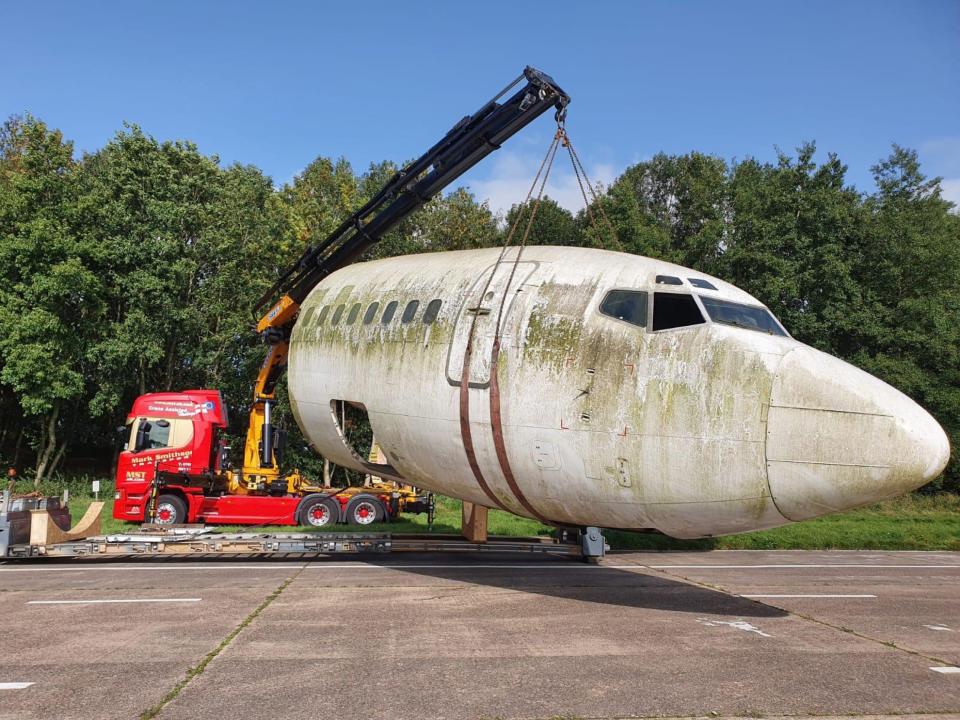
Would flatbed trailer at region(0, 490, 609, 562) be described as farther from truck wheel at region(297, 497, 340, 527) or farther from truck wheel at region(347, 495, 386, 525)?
truck wheel at region(347, 495, 386, 525)

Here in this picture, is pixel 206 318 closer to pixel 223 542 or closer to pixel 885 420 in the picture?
pixel 223 542

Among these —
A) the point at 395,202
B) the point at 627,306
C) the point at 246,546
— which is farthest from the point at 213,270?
the point at 627,306

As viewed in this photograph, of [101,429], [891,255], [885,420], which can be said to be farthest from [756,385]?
[101,429]

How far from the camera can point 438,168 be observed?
1488cm

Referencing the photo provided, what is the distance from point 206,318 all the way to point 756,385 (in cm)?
3143

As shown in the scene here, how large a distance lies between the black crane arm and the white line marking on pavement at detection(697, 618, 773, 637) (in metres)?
8.67

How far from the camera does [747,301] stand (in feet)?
28.1

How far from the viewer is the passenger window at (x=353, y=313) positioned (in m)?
10.6

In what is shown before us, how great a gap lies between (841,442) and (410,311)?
559cm

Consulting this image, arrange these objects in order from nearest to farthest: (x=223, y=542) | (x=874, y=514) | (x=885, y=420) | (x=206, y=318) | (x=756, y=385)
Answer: (x=885, y=420)
(x=756, y=385)
(x=223, y=542)
(x=874, y=514)
(x=206, y=318)

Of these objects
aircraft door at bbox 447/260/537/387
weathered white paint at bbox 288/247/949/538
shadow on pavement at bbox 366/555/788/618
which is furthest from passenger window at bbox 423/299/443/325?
shadow on pavement at bbox 366/555/788/618

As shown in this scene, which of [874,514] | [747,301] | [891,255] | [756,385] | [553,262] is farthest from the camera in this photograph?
[891,255]

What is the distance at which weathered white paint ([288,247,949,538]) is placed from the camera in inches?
280

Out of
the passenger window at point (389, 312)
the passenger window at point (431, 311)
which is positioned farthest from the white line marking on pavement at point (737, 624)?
the passenger window at point (389, 312)
